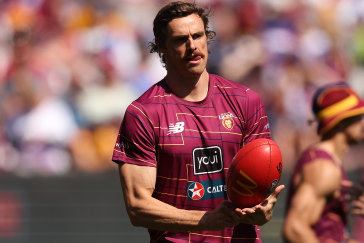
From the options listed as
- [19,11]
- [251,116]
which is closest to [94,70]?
[19,11]

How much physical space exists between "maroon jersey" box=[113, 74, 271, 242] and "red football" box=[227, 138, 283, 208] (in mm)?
349

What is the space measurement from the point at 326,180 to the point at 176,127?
5.27ft

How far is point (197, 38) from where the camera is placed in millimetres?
4758

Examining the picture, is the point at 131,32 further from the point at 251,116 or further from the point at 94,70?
the point at 251,116

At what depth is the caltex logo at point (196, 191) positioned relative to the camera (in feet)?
15.4

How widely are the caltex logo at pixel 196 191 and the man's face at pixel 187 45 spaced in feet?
2.08

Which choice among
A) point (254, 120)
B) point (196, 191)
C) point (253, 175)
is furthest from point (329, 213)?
point (253, 175)

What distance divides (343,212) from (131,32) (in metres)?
5.81

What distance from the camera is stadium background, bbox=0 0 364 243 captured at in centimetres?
902

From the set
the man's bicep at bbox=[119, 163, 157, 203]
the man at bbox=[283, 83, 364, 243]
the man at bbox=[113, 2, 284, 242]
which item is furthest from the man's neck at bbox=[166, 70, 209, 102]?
the man at bbox=[283, 83, 364, 243]

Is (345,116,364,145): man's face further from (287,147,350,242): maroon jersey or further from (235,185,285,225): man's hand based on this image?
(235,185,285,225): man's hand

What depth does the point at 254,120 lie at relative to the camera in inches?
192

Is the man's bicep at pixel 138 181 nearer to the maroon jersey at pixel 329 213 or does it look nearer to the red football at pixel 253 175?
the red football at pixel 253 175

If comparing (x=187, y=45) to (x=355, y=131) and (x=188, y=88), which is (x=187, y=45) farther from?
(x=355, y=131)
